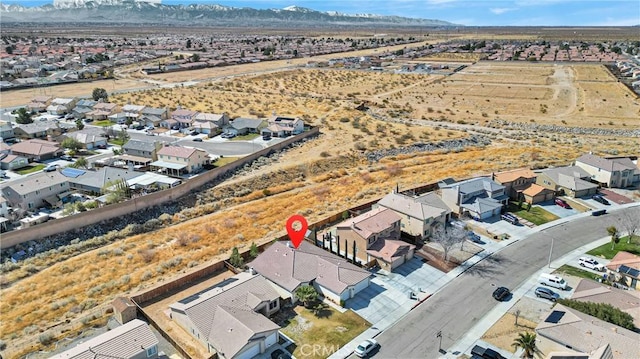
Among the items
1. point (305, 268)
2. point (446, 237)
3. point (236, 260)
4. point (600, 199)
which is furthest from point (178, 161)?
point (600, 199)

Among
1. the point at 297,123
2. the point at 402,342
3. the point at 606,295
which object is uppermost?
the point at 297,123

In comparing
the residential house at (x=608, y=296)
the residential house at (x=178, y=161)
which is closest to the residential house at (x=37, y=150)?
the residential house at (x=178, y=161)

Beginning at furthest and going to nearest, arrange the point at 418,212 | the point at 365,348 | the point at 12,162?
1. the point at 12,162
2. the point at 418,212
3. the point at 365,348

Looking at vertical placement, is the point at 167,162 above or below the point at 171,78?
below

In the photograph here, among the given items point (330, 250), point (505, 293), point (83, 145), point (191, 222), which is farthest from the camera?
point (83, 145)

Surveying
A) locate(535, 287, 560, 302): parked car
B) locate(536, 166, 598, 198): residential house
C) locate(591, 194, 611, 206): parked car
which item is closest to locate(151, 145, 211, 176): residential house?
locate(536, 166, 598, 198): residential house

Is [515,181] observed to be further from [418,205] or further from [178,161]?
[178,161]

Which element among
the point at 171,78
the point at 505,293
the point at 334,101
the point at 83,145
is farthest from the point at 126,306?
the point at 171,78

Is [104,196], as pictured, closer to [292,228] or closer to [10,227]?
[10,227]
